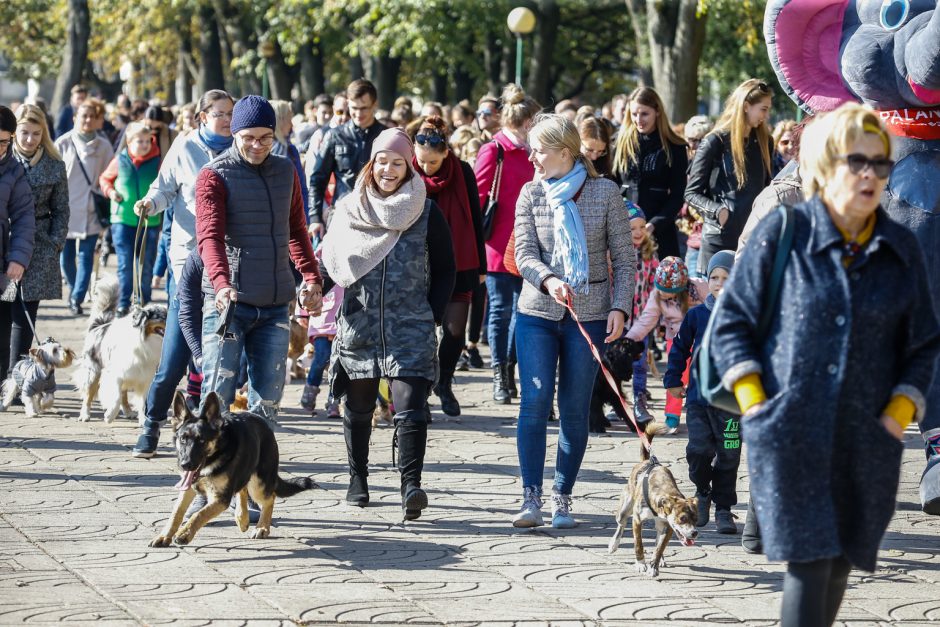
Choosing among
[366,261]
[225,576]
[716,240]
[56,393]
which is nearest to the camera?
[225,576]

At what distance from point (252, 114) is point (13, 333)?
389 centimetres

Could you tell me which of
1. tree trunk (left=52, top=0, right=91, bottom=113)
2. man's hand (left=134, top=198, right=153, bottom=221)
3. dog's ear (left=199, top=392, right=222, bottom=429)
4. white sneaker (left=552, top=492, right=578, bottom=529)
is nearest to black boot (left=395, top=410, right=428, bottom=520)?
white sneaker (left=552, top=492, right=578, bottom=529)

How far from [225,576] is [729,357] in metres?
2.61

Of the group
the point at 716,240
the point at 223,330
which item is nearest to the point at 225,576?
the point at 223,330

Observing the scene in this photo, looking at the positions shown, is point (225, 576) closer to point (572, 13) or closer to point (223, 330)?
point (223, 330)

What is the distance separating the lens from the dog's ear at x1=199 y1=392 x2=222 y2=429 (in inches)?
262

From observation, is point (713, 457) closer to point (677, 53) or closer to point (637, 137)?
point (637, 137)

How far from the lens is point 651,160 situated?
36.0ft

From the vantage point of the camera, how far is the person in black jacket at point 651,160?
10953mm

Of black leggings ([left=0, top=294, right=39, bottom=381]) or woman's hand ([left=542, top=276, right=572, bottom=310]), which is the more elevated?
woman's hand ([left=542, top=276, right=572, bottom=310])

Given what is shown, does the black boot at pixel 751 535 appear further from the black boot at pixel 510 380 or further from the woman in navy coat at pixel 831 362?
the black boot at pixel 510 380

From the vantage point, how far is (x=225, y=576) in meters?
6.19

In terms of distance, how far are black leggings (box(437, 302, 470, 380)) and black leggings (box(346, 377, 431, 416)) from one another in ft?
4.43

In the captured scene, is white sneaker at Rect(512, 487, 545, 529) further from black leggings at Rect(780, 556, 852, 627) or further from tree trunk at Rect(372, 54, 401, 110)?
tree trunk at Rect(372, 54, 401, 110)
